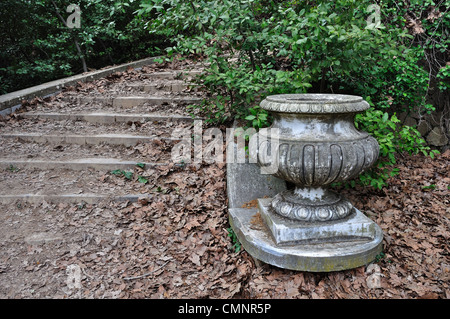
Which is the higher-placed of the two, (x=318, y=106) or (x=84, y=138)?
(x=318, y=106)

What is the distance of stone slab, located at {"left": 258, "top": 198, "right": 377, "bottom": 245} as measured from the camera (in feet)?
8.04

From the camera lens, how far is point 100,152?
3.94 m

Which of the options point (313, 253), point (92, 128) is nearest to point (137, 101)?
point (92, 128)

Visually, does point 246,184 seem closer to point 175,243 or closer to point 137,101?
point 175,243

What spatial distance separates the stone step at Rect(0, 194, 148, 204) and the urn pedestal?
132 centimetres

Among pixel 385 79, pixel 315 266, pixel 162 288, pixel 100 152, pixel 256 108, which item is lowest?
pixel 162 288

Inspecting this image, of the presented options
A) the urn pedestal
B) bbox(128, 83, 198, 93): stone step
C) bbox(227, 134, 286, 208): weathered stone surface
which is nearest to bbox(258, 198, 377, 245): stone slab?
the urn pedestal

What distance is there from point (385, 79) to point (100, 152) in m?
3.46

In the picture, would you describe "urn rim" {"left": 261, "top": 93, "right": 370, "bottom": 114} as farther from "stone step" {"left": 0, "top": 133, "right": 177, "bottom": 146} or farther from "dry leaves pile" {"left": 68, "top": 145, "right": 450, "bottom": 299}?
"stone step" {"left": 0, "top": 133, "right": 177, "bottom": 146}

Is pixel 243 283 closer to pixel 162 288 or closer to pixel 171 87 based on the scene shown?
pixel 162 288

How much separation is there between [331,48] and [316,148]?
1.26 m

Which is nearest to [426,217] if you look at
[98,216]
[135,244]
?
[135,244]

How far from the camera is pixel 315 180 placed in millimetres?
2402
